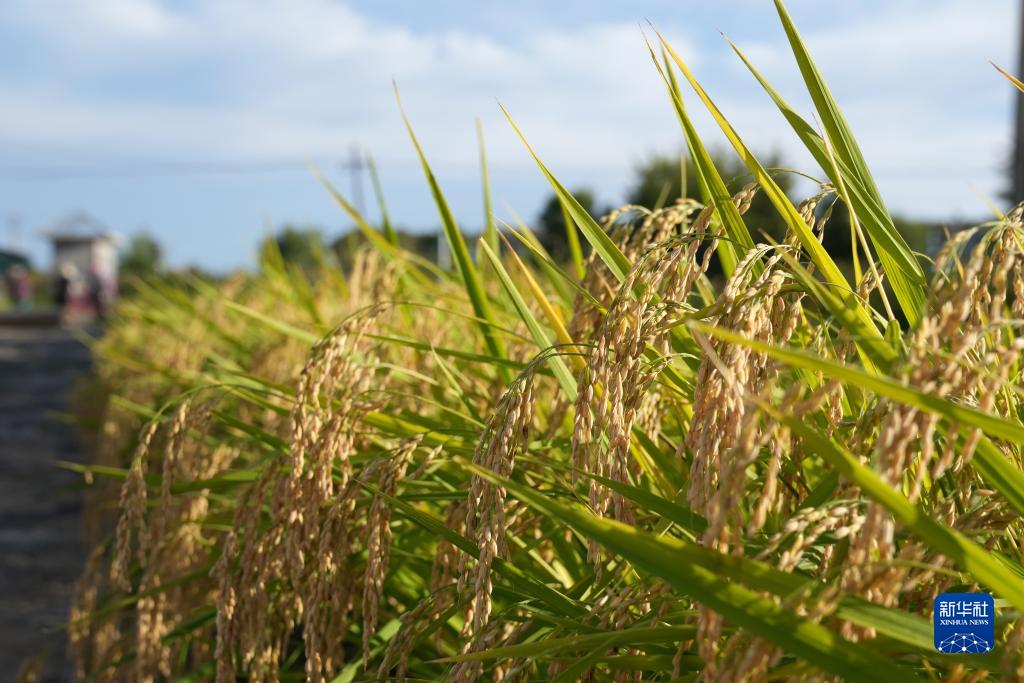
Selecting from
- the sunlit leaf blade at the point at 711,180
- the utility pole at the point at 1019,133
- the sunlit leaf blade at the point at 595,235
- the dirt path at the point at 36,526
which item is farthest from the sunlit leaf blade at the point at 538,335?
the utility pole at the point at 1019,133

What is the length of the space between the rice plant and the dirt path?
0.97 metres

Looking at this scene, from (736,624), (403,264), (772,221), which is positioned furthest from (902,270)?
(772,221)

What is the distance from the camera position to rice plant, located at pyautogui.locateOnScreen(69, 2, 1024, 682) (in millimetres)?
730

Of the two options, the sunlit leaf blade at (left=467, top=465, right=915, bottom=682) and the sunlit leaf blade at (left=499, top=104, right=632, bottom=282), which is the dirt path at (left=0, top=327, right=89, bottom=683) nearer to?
the sunlit leaf blade at (left=499, top=104, right=632, bottom=282)

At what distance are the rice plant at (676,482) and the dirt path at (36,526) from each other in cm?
97

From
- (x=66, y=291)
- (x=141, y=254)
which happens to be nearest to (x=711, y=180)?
(x=66, y=291)

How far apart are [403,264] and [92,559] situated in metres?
0.99

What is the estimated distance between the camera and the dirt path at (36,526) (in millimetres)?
3402

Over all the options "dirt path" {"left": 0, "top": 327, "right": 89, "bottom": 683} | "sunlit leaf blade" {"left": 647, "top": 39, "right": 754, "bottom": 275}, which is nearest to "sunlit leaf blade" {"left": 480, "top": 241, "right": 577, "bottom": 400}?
"sunlit leaf blade" {"left": 647, "top": 39, "right": 754, "bottom": 275}

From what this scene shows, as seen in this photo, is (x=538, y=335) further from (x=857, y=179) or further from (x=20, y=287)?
(x=20, y=287)

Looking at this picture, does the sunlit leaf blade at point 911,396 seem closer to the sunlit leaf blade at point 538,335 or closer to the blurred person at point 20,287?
the sunlit leaf blade at point 538,335

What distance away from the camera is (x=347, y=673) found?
1.44 metres

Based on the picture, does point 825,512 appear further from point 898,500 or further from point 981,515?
point 981,515

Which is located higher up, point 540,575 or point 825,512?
point 825,512
